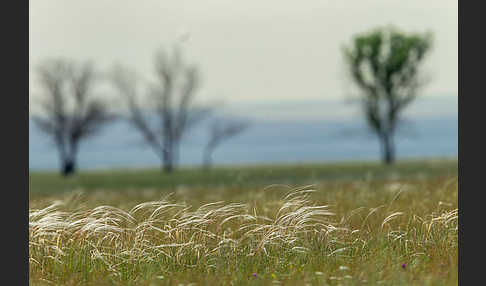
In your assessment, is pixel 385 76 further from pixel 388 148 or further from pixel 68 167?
pixel 68 167

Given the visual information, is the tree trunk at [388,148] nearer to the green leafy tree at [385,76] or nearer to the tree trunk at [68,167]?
the green leafy tree at [385,76]

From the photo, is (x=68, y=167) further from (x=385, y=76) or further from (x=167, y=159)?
(x=385, y=76)

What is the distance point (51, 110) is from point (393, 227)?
1524 inches

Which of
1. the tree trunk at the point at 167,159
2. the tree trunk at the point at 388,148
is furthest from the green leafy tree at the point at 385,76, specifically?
the tree trunk at the point at 167,159

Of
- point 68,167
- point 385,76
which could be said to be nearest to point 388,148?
point 385,76

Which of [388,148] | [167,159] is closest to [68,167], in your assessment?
[167,159]

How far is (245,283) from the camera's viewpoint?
21.2 feet

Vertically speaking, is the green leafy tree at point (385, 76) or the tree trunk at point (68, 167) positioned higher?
the green leafy tree at point (385, 76)

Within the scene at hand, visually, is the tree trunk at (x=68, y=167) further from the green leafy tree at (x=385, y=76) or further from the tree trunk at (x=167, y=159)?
the green leafy tree at (x=385, y=76)

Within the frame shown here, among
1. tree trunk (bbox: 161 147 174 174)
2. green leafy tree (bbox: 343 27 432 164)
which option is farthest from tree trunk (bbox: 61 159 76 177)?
green leafy tree (bbox: 343 27 432 164)

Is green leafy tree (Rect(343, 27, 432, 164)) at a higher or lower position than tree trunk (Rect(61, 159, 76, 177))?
higher

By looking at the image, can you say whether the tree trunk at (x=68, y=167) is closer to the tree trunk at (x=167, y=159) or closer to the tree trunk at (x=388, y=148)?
the tree trunk at (x=167, y=159)

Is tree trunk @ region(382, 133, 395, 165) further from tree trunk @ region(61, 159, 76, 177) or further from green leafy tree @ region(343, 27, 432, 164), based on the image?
tree trunk @ region(61, 159, 76, 177)

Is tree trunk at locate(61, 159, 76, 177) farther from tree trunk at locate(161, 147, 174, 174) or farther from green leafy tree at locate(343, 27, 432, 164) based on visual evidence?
green leafy tree at locate(343, 27, 432, 164)
